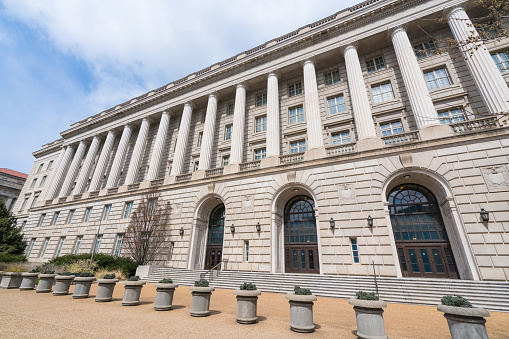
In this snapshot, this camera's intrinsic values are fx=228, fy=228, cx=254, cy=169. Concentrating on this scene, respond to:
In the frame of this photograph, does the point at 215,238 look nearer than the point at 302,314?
No

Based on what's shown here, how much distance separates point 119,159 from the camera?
1289 inches

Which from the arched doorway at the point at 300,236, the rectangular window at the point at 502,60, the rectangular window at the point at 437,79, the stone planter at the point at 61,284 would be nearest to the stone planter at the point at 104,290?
the stone planter at the point at 61,284

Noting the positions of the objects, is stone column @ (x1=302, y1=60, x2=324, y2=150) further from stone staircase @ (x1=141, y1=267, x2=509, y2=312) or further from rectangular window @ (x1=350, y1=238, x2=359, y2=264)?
stone staircase @ (x1=141, y1=267, x2=509, y2=312)

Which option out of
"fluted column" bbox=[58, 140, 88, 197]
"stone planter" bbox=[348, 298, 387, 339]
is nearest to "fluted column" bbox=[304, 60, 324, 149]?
"stone planter" bbox=[348, 298, 387, 339]

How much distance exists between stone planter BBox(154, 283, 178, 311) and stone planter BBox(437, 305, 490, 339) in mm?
8569

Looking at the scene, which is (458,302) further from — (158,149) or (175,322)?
(158,149)

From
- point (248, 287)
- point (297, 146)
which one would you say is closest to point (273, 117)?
point (297, 146)

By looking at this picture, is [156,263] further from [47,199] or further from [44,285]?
[47,199]

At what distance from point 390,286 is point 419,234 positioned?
5882 mm

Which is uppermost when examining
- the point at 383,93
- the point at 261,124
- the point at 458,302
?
the point at 383,93

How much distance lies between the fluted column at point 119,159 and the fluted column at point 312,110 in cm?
2688

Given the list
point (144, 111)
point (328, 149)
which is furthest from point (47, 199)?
point (328, 149)

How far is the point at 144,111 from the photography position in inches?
1339

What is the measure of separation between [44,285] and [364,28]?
1248 inches
